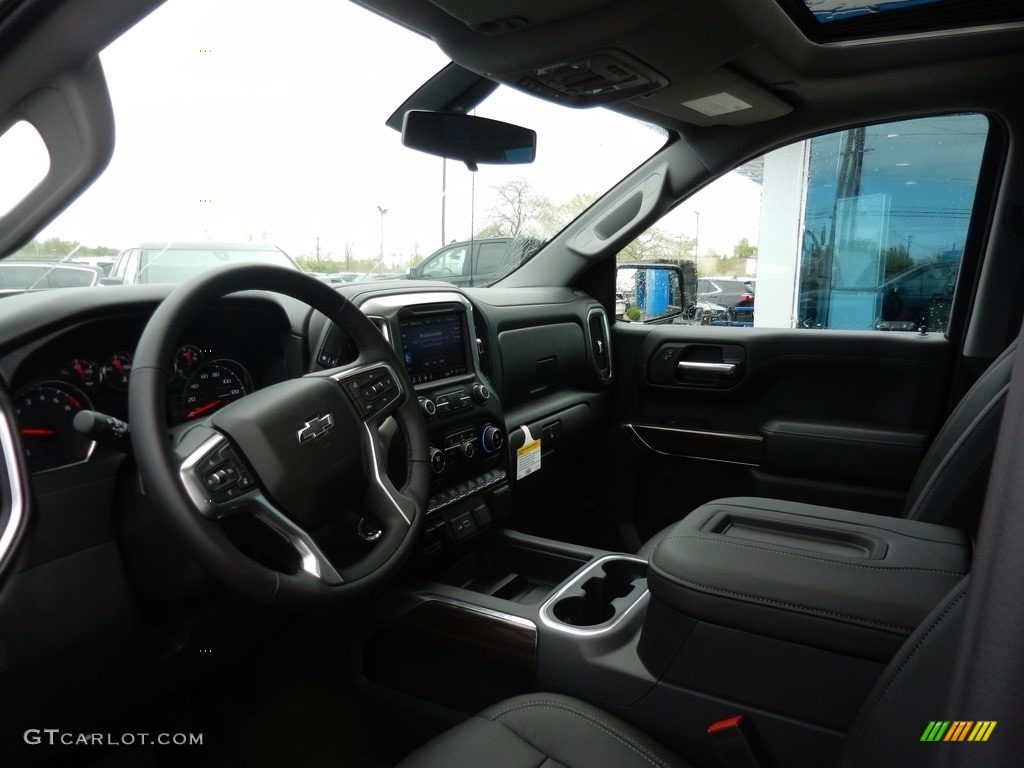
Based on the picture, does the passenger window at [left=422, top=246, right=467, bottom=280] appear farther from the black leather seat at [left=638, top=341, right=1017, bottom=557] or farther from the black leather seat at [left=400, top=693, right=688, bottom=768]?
the black leather seat at [left=638, top=341, right=1017, bottom=557]

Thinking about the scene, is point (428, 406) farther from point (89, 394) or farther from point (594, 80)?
point (594, 80)

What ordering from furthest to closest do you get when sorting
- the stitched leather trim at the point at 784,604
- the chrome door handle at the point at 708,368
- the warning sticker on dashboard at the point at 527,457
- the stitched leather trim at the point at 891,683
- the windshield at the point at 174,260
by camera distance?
the chrome door handle at the point at 708,368, the warning sticker on dashboard at the point at 527,457, the windshield at the point at 174,260, the stitched leather trim at the point at 784,604, the stitched leather trim at the point at 891,683

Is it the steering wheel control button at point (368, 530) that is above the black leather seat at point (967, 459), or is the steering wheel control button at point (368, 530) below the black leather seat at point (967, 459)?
below

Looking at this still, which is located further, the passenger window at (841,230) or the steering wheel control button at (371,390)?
the passenger window at (841,230)

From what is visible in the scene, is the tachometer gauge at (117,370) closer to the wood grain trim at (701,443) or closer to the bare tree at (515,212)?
the bare tree at (515,212)

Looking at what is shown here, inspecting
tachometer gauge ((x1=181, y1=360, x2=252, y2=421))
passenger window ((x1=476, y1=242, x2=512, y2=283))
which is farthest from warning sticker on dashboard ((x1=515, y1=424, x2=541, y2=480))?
tachometer gauge ((x1=181, y1=360, x2=252, y2=421))

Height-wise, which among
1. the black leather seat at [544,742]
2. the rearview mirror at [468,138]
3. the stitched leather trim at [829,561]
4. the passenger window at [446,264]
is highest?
the rearview mirror at [468,138]

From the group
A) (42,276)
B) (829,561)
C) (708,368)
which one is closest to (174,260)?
(42,276)

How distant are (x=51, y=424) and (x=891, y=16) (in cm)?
227

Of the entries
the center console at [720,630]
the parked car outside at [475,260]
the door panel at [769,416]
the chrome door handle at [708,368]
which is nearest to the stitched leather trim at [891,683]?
the center console at [720,630]

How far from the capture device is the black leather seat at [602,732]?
2.43 ft

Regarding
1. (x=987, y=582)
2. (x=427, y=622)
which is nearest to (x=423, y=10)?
(x=427, y=622)

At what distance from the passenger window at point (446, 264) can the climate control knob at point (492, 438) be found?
0.54m

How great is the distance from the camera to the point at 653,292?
300 cm
